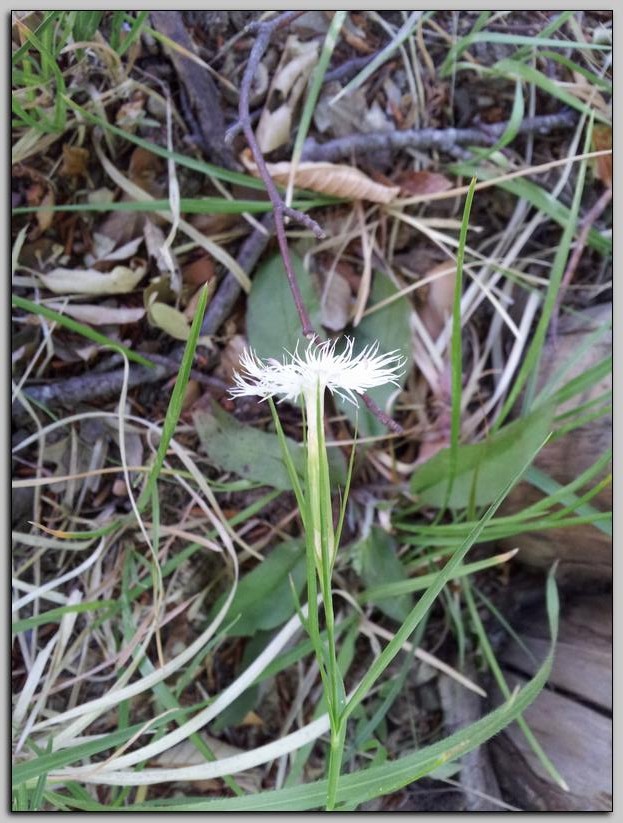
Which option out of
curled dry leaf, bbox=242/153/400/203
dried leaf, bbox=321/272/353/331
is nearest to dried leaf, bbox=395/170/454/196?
curled dry leaf, bbox=242/153/400/203

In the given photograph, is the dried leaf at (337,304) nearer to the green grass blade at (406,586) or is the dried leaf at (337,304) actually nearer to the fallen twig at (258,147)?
the fallen twig at (258,147)

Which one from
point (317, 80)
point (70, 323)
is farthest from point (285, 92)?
point (70, 323)

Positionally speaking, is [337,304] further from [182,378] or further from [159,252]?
[182,378]

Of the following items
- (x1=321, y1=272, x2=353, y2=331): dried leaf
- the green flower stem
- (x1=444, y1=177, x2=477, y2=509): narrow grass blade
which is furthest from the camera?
(x1=321, y1=272, x2=353, y2=331): dried leaf

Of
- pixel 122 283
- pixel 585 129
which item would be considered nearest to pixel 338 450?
pixel 122 283

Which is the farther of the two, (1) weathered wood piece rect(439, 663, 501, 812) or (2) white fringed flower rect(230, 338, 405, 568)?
(1) weathered wood piece rect(439, 663, 501, 812)

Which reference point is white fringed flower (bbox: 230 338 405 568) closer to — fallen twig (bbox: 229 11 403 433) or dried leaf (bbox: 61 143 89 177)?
fallen twig (bbox: 229 11 403 433)
